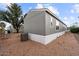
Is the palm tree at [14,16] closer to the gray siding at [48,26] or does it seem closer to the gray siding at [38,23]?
the gray siding at [38,23]

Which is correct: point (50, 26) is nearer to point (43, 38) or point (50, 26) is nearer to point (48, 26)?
point (48, 26)

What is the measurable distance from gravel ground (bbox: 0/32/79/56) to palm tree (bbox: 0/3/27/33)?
0.15m

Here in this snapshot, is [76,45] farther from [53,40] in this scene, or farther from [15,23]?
[15,23]

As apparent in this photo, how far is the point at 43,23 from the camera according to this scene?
6.25 ft

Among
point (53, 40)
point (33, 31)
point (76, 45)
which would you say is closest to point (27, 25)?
point (33, 31)

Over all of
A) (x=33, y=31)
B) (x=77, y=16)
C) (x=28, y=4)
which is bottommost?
(x=33, y=31)

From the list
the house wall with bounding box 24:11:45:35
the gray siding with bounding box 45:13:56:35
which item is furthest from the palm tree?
the gray siding with bounding box 45:13:56:35

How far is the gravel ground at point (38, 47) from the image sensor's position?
1.92 metres

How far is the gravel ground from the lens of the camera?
6.30ft

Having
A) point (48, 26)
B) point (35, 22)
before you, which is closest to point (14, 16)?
point (35, 22)

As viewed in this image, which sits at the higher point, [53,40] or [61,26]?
[61,26]

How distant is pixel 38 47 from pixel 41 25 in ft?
0.98

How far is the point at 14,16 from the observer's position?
6.34 ft

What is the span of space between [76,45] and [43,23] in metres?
0.53
